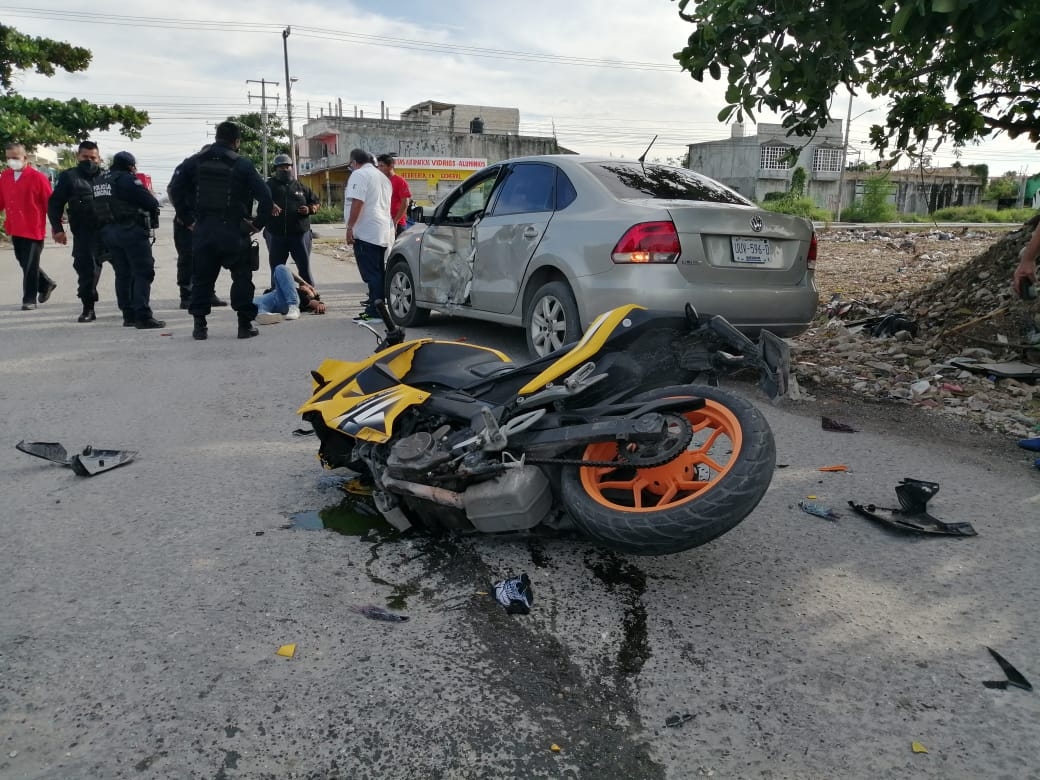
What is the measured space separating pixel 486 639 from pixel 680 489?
95 centimetres

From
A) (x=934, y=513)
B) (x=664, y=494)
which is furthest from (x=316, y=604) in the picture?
(x=934, y=513)

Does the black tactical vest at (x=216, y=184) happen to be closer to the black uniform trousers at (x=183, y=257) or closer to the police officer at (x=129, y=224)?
the police officer at (x=129, y=224)

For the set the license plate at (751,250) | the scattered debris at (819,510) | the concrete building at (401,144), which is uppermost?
the concrete building at (401,144)

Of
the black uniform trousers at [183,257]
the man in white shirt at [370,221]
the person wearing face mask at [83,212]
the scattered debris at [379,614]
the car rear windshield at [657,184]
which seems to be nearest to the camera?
the scattered debris at [379,614]

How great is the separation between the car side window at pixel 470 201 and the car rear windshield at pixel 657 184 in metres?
1.39

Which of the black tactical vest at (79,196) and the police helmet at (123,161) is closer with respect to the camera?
the police helmet at (123,161)

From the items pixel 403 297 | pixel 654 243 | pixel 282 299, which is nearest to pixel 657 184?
pixel 654 243

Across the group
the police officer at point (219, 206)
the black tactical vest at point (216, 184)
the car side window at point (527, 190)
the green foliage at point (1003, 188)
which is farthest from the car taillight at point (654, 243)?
the green foliage at point (1003, 188)

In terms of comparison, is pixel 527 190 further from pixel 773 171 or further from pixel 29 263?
pixel 773 171

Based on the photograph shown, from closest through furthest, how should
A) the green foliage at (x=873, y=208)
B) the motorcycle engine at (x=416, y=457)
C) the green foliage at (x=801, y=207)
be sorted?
the motorcycle engine at (x=416, y=457) → the green foliage at (x=801, y=207) → the green foliage at (x=873, y=208)

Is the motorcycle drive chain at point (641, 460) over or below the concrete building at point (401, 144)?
below

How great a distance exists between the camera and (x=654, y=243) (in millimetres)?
5406

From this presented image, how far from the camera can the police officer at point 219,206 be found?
7430mm

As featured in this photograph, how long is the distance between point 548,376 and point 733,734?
1.44m
